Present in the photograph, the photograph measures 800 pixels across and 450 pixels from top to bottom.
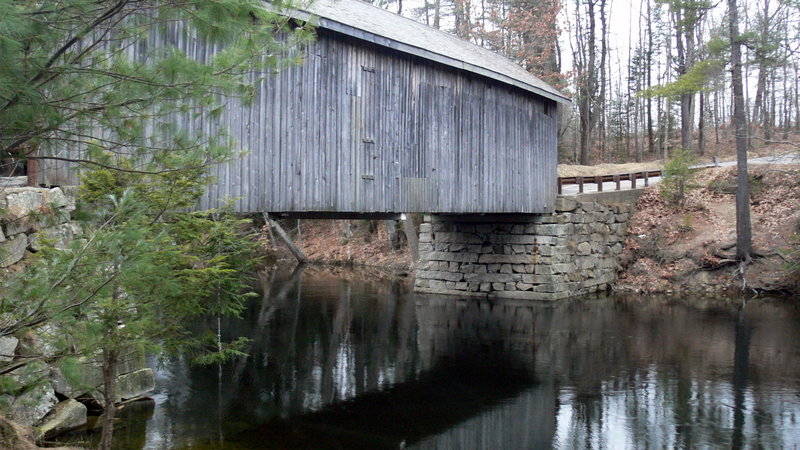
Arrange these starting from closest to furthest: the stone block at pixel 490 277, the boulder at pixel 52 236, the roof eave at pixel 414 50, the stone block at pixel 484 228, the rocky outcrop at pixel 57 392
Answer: the rocky outcrop at pixel 57 392 < the boulder at pixel 52 236 < the roof eave at pixel 414 50 < the stone block at pixel 490 277 < the stone block at pixel 484 228

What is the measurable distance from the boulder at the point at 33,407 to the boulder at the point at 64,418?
65 mm

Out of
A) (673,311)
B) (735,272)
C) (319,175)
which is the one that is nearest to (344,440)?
(319,175)

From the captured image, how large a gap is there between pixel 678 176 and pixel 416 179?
9485 millimetres

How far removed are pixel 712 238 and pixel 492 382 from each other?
10.00m

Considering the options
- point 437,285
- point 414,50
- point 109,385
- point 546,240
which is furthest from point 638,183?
point 109,385

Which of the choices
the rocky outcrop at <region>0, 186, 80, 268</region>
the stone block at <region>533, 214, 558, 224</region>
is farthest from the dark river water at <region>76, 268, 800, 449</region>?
the stone block at <region>533, 214, 558, 224</region>

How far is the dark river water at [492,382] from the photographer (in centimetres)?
662

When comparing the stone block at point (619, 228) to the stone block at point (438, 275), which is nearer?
the stone block at point (438, 275)

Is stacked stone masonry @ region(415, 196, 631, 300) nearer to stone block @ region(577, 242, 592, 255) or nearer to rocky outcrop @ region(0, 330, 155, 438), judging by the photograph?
stone block @ region(577, 242, 592, 255)

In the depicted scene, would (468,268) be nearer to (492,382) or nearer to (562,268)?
(562,268)

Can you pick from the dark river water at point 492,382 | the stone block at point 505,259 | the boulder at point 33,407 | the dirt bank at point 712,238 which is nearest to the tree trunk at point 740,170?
Answer: the dirt bank at point 712,238

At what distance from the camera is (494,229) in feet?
53.7

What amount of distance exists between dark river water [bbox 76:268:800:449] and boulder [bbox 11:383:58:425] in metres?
0.69

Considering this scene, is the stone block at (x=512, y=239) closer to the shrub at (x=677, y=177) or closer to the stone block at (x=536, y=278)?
the stone block at (x=536, y=278)
